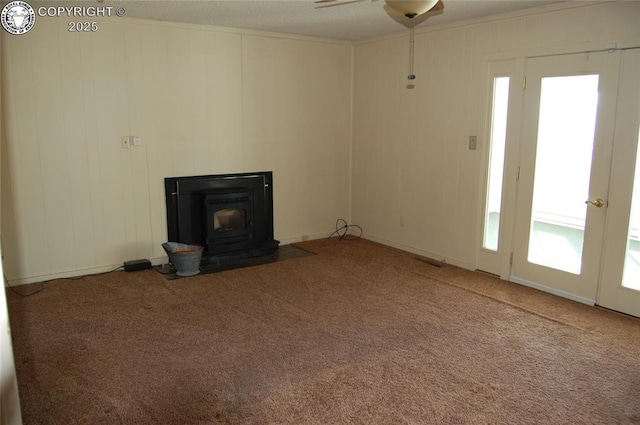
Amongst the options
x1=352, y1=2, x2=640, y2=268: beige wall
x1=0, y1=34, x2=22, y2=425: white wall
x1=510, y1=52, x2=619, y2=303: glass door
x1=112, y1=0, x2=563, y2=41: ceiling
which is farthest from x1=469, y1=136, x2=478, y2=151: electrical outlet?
x1=0, y1=34, x2=22, y2=425: white wall

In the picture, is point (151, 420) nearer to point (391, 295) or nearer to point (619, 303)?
point (391, 295)

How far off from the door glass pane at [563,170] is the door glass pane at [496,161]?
39cm

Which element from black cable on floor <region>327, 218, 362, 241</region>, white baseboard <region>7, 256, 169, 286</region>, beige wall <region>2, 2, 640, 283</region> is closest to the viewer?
beige wall <region>2, 2, 640, 283</region>

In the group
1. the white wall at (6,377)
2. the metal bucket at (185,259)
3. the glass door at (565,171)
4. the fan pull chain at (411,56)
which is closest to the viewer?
the white wall at (6,377)

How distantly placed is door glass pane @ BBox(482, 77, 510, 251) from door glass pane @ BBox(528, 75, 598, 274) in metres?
0.39

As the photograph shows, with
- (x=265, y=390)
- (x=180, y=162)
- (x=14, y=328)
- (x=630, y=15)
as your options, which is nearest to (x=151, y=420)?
(x=265, y=390)

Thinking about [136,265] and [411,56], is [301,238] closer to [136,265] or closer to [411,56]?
[136,265]

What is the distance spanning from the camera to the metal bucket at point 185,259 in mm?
4719

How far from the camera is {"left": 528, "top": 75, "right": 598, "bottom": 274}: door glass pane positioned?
395cm

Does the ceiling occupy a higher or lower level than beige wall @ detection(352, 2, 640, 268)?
higher

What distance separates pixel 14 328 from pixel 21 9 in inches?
104

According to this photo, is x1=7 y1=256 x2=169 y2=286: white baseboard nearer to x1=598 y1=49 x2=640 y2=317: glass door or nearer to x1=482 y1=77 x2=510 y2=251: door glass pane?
x1=482 y1=77 x2=510 y2=251: door glass pane

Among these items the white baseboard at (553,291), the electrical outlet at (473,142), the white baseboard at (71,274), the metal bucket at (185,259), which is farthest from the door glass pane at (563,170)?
the white baseboard at (71,274)

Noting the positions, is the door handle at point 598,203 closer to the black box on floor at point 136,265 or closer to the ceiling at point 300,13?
the ceiling at point 300,13
